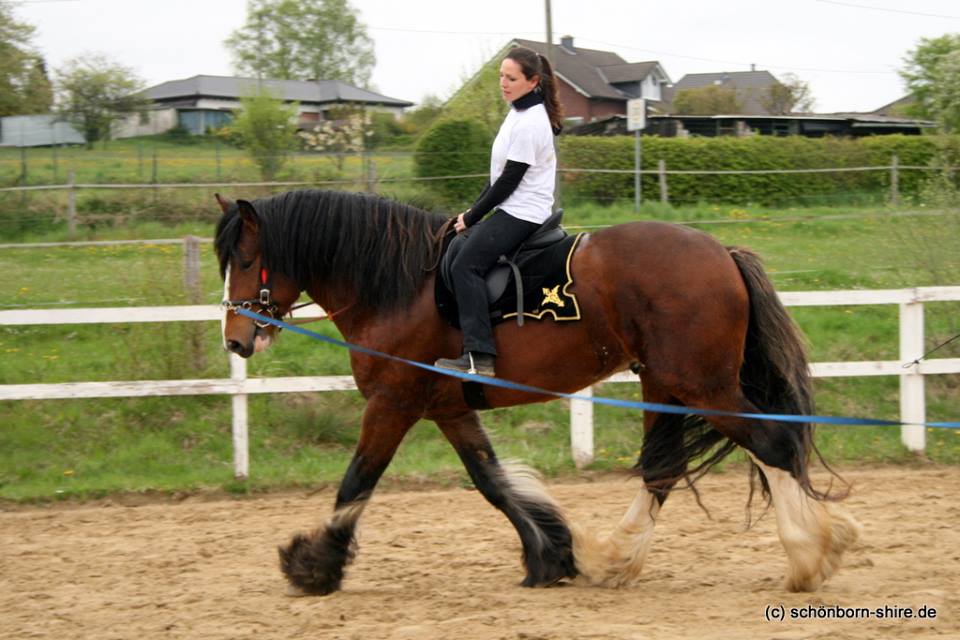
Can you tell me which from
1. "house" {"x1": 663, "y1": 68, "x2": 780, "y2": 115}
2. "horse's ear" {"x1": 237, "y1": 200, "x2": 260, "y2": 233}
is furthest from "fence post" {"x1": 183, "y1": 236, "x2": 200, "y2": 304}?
"house" {"x1": 663, "y1": 68, "x2": 780, "y2": 115}

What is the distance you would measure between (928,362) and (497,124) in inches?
580

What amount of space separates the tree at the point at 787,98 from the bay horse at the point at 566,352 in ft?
121

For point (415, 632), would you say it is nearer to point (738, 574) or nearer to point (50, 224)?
point (738, 574)

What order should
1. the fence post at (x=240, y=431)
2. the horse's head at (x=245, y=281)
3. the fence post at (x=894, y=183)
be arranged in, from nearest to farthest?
the horse's head at (x=245, y=281) < the fence post at (x=240, y=431) < the fence post at (x=894, y=183)

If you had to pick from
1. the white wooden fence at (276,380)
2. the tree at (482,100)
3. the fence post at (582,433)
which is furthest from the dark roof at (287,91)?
the fence post at (582,433)

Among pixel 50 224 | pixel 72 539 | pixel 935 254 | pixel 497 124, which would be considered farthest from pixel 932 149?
pixel 72 539

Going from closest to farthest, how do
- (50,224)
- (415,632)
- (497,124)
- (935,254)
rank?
(415,632) < (935,254) < (50,224) < (497,124)

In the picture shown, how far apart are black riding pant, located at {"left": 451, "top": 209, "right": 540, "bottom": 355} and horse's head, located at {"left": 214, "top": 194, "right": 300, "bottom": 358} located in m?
1.00

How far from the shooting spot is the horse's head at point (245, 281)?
5148 mm

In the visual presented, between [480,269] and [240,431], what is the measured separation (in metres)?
3.58

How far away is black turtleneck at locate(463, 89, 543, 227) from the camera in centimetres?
494

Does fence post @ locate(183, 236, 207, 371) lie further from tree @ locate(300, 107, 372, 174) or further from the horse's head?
tree @ locate(300, 107, 372, 174)

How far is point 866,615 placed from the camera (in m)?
4.37

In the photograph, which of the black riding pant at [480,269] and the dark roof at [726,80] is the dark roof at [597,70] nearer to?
the dark roof at [726,80]
